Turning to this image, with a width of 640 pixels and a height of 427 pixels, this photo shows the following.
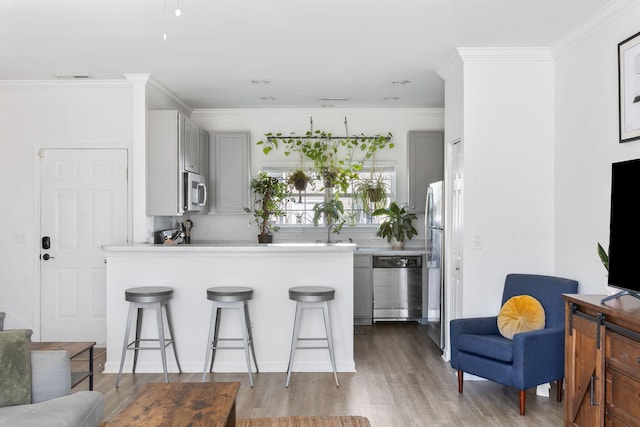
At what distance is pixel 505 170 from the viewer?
4.40 metres

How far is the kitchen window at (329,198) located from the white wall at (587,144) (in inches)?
112

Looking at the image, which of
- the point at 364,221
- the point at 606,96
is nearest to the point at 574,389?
the point at 606,96

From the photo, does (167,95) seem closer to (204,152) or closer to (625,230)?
(204,152)

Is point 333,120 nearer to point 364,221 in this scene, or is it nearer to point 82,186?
point 364,221

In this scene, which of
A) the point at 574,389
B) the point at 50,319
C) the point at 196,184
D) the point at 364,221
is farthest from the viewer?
the point at 364,221

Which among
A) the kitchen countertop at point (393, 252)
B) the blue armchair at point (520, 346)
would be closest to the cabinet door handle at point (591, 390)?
the blue armchair at point (520, 346)

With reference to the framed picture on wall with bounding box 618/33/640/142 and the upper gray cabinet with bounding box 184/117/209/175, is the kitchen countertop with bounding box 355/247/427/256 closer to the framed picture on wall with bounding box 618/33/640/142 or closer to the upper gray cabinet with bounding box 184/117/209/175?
the upper gray cabinet with bounding box 184/117/209/175

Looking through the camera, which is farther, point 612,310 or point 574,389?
point 574,389

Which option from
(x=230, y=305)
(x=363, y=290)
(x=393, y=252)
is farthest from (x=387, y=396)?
(x=393, y=252)

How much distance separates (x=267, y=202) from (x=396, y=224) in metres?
1.59

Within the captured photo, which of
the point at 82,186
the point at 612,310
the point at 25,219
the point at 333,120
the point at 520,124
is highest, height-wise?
the point at 333,120

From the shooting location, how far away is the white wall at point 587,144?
348 cm

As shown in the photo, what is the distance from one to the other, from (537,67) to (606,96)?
943mm

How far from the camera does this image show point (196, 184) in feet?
19.5
